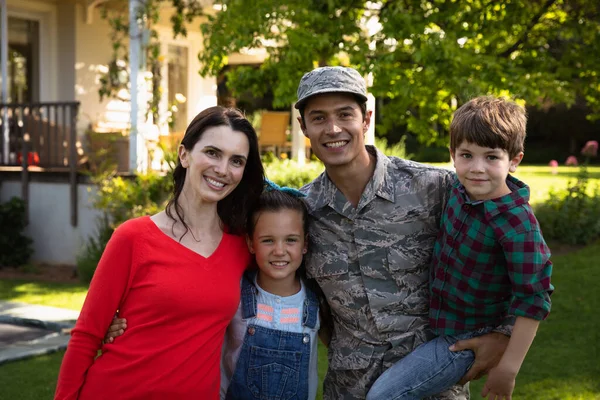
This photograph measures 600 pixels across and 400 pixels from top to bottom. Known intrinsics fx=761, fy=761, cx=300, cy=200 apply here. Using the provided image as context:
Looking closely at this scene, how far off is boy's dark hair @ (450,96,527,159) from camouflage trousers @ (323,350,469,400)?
3.06 feet

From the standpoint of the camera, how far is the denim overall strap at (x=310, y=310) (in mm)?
3111

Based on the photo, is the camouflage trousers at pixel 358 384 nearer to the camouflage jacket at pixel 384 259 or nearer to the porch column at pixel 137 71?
the camouflage jacket at pixel 384 259

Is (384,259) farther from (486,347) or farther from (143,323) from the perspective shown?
(143,323)

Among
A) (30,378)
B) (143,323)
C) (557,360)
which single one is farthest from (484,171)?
(30,378)

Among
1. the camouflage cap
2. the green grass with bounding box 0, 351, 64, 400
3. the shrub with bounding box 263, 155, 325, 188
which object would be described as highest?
the camouflage cap

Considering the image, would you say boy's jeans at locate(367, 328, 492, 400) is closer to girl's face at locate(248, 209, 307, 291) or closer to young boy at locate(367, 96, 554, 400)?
young boy at locate(367, 96, 554, 400)

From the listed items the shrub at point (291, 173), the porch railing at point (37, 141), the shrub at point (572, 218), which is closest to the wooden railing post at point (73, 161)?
the porch railing at point (37, 141)

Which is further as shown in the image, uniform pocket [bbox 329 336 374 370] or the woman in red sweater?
uniform pocket [bbox 329 336 374 370]

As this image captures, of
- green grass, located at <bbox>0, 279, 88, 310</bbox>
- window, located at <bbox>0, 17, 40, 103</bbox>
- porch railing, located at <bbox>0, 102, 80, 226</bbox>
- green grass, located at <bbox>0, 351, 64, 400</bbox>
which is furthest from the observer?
window, located at <bbox>0, 17, 40, 103</bbox>

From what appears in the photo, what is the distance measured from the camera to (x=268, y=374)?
9.95ft

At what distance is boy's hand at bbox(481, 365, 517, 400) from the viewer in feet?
8.94

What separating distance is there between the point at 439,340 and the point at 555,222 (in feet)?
29.9

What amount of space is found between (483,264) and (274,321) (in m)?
0.87

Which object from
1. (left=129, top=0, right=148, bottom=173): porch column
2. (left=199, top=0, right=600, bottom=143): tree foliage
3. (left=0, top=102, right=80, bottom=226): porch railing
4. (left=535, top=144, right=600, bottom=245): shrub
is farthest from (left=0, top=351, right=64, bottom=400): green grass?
(left=535, top=144, right=600, bottom=245): shrub
